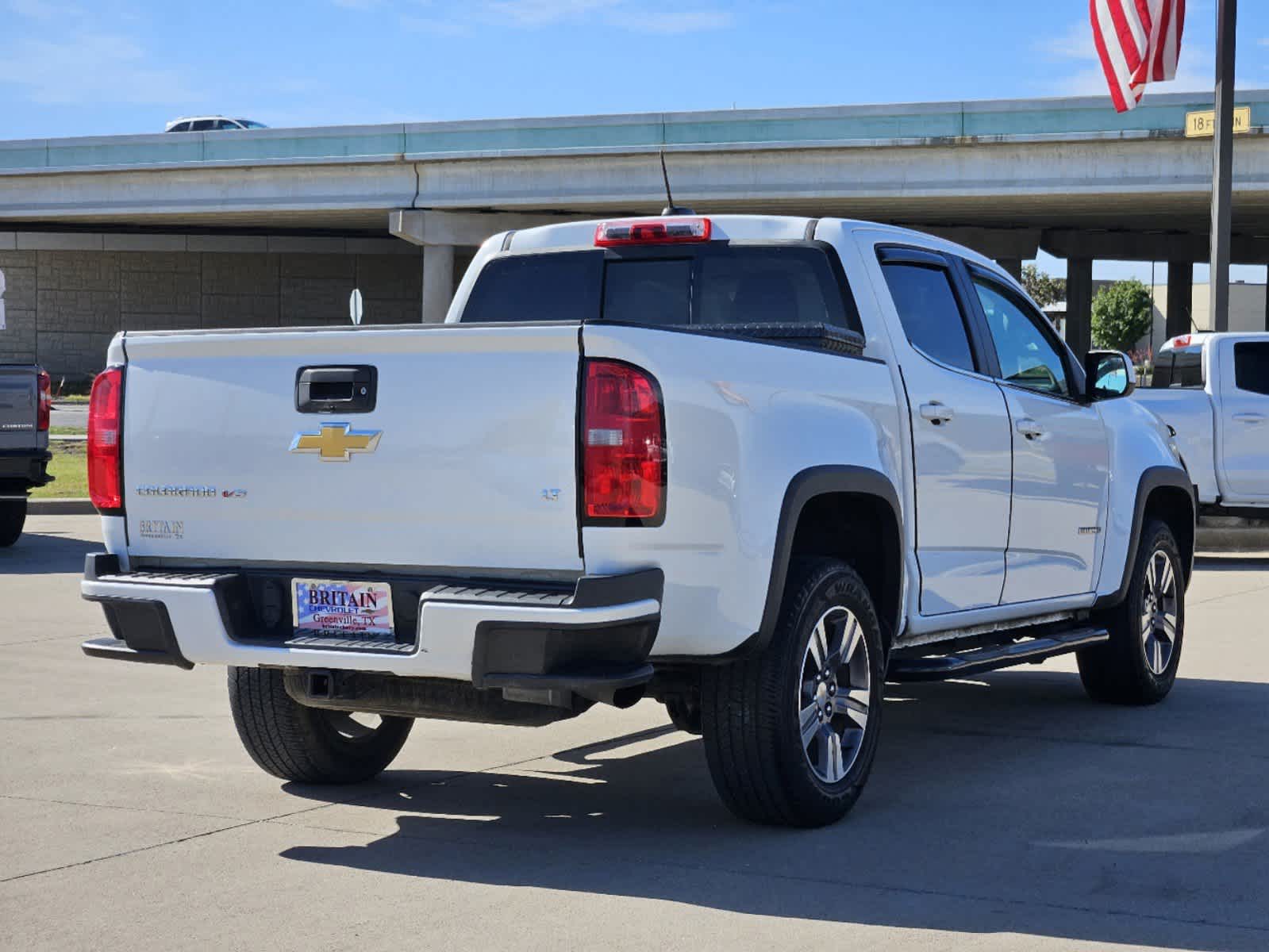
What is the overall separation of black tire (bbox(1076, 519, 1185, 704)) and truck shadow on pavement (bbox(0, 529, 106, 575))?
828 centimetres

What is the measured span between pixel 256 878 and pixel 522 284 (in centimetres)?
280

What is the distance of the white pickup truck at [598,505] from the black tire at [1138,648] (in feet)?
4.47

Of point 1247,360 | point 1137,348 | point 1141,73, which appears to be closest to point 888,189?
point 1141,73

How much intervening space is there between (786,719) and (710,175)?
38766mm

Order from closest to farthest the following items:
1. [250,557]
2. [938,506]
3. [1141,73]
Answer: [250,557]
[938,506]
[1141,73]

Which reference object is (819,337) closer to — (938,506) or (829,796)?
(938,506)

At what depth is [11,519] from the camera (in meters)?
15.6

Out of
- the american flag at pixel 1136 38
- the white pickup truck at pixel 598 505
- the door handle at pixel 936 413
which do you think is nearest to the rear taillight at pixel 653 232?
the white pickup truck at pixel 598 505

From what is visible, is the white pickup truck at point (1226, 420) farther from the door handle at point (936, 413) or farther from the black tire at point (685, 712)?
the black tire at point (685, 712)

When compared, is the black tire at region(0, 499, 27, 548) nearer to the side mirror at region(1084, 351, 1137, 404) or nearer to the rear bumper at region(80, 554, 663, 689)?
the side mirror at region(1084, 351, 1137, 404)

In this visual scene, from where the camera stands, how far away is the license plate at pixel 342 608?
210 inches

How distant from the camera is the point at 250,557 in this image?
18.3 feet

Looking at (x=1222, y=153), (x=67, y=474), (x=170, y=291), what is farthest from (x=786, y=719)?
(x=170, y=291)

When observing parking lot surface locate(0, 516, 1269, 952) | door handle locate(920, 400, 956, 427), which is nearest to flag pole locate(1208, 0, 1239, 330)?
parking lot surface locate(0, 516, 1269, 952)
